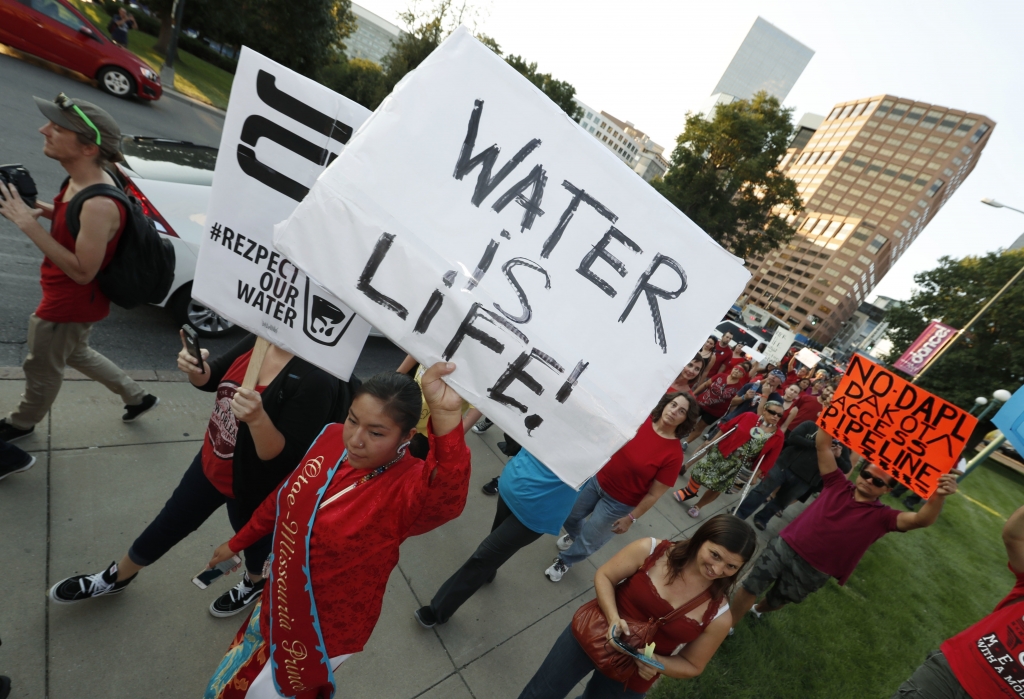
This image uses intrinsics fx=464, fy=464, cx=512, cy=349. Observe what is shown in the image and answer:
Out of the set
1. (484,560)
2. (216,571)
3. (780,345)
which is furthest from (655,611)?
(780,345)

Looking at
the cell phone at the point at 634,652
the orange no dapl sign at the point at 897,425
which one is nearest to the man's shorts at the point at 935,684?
the orange no dapl sign at the point at 897,425

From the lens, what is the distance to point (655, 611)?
2.10 meters

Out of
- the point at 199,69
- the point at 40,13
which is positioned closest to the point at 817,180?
the point at 199,69

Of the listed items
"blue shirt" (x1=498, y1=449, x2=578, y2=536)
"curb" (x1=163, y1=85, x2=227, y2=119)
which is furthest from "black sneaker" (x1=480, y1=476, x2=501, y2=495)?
"curb" (x1=163, y1=85, x2=227, y2=119)

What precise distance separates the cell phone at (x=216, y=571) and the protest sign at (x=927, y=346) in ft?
47.7

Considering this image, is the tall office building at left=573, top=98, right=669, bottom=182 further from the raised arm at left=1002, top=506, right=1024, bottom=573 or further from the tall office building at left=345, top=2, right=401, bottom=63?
the raised arm at left=1002, top=506, right=1024, bottom=573

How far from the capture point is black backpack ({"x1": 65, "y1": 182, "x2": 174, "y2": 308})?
98.1 inches

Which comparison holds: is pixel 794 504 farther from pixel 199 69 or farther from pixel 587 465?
pixel 199 69

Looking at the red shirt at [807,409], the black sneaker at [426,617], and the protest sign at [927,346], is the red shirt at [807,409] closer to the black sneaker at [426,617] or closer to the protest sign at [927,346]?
the black sneaker at [426,617]

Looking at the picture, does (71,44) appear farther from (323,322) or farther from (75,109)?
(323,322)

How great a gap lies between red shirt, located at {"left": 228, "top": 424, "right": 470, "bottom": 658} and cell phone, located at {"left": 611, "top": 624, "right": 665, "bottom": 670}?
1052mm

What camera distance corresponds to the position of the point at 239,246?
1.71m

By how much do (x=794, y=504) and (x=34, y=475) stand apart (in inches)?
322

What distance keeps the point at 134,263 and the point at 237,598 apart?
1.92m
